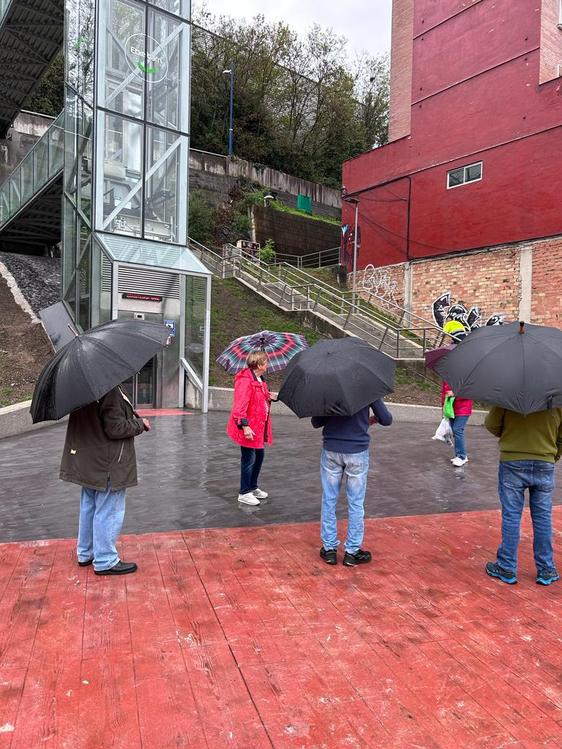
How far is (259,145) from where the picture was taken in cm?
3972

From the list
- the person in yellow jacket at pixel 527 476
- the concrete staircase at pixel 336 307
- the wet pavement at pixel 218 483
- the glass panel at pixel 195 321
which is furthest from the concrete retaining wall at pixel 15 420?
the concrete staircase at pixel 336 307

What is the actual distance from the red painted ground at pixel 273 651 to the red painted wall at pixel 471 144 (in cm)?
1565

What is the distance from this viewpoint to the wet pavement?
5.31m

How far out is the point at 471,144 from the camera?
18.9 meters

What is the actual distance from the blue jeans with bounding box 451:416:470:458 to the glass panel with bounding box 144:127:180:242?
850 cm

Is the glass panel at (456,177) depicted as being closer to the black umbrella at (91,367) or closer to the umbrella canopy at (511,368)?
the umbrella canopy at (511,368)

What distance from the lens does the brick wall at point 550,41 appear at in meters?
17.2

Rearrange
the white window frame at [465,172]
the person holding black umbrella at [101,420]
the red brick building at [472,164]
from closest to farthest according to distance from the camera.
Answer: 1. the person holding black umbrella at [101,420]
2. the red brick building at [472,164]
3. the white window frame at [465,172]

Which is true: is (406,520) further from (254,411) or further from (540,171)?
(540,171)

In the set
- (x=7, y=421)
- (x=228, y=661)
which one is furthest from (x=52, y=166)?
(x=228, y=661)

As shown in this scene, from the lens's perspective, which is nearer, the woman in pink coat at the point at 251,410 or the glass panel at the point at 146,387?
the woman in pink coat at the point at 251,410

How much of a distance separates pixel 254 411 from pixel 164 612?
236cm

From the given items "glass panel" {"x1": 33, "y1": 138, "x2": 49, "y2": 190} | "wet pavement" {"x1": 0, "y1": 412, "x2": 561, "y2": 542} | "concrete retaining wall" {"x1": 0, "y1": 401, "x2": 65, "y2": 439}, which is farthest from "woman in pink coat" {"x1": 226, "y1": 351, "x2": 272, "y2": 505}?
"glass panel" {"x1": 33, "y1": 138, "x2": 49, "y2": 190}

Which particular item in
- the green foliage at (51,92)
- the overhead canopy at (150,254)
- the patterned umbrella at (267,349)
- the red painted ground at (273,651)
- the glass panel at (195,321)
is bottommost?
the red painted ground at (273,651)
